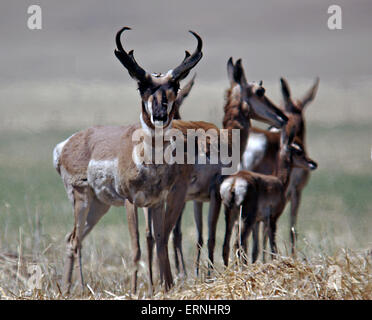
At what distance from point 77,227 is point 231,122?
2206 millimetres

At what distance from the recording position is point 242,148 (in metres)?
7.99

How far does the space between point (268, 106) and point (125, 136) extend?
235cm

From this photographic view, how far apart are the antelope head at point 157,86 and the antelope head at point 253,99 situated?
218 cm

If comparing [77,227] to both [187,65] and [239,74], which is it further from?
[239,74]

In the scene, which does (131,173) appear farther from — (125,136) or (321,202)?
(321,202)

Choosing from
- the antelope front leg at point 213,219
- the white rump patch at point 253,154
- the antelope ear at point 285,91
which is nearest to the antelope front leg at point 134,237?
the antelope front leg at point 213,219

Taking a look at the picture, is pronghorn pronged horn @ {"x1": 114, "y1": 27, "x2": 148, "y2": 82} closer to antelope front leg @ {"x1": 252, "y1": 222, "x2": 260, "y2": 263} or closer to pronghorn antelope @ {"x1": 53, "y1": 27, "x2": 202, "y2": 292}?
pronghorn antelope @ {"x1": 53, "y1": 27, "x2": 202, "y2": 292}

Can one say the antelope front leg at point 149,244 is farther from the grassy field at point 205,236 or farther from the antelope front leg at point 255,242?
the antelope front leg at point 255,242

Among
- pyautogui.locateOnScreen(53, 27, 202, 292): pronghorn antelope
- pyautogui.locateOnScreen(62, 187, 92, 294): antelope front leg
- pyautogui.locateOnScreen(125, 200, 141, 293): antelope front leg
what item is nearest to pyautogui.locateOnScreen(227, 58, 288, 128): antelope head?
pyautogui.locateOnScreen(53, 27, 202, 292): pronghorn antelope

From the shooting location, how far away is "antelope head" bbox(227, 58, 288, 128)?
8133 millimetres

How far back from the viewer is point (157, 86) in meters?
5.88

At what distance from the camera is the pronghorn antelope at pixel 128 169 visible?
5891 mm
